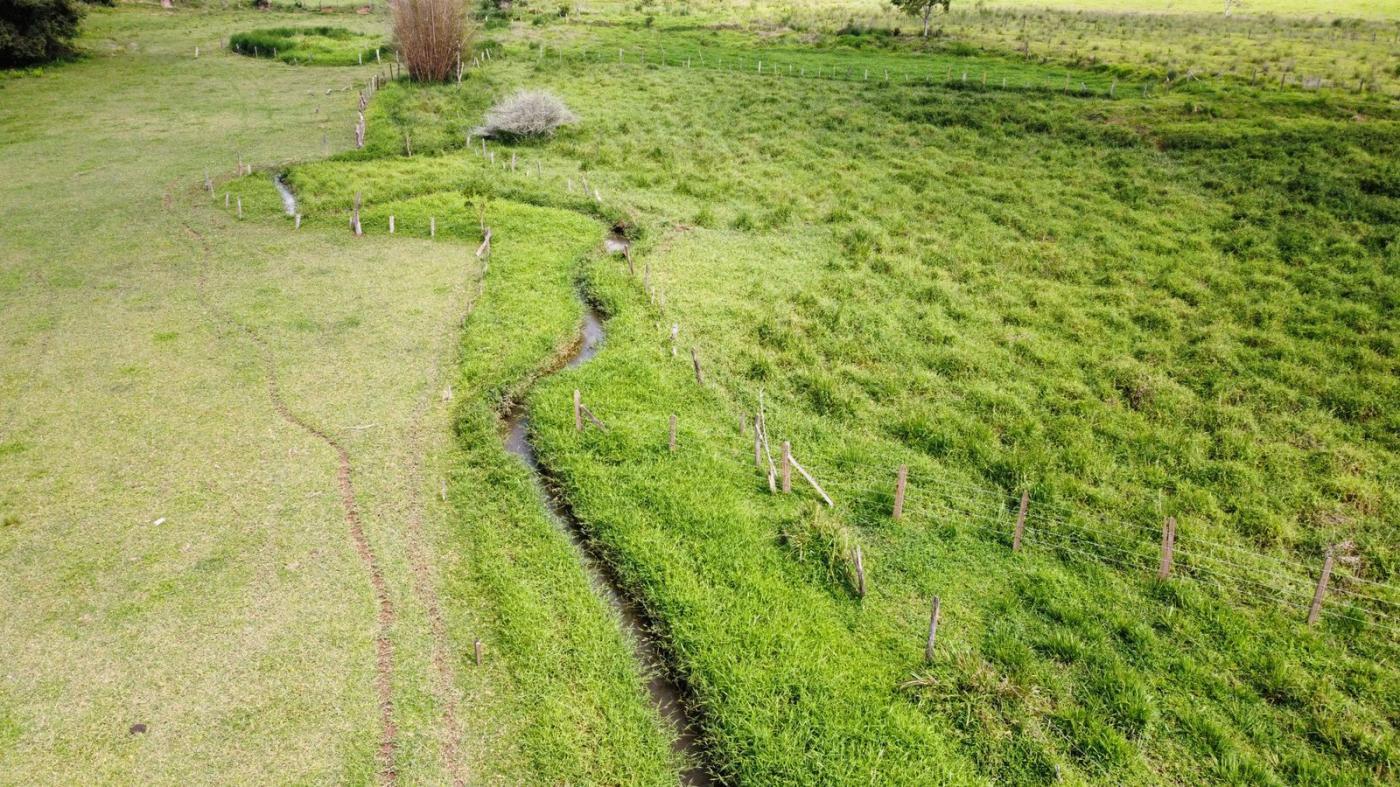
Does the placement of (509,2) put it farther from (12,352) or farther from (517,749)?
(517,749)

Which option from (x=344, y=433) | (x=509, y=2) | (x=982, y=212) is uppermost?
(x=509, y=2)

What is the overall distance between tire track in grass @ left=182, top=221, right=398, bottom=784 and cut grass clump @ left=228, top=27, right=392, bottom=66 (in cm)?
3728

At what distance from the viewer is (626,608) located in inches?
472

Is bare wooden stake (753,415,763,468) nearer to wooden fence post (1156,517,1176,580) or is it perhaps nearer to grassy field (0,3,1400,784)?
grassy field (0,3,1400,784)

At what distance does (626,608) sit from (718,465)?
3.57 metres

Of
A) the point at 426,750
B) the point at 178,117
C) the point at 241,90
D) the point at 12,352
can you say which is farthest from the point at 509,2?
the point at 426,750

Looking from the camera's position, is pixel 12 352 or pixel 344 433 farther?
pixel 12 352

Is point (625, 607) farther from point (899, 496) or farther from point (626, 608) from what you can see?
point (899, 496)

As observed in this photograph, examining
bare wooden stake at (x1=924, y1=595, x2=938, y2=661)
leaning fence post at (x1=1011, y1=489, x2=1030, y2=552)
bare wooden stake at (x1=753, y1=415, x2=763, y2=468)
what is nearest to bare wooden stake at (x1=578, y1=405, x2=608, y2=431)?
bare wooden stake at (x1=753, y1=415, x2=763, y2=468)

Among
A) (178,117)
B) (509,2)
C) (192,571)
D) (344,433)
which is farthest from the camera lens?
(509,2)

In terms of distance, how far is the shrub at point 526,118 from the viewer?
34.7 metres

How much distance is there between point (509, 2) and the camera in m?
70.9

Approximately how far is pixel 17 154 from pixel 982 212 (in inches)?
1526

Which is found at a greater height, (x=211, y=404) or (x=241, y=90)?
(x=241, y=90)
